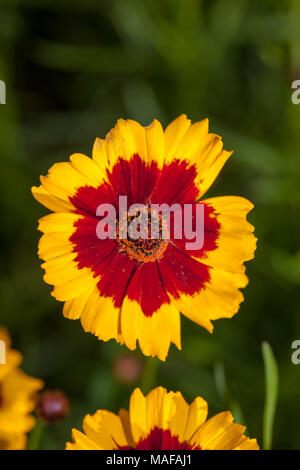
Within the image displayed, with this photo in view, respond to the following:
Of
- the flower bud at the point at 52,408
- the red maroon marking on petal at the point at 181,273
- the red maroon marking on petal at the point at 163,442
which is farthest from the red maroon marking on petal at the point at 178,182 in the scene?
the flower bud at the point at 52,408

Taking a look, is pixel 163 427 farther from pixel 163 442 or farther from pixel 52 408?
pixel 52 408

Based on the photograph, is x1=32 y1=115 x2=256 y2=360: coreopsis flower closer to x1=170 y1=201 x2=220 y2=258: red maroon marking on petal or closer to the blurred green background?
x1=170 y1=201 x2=220 y2=258: red maroon marking on petal

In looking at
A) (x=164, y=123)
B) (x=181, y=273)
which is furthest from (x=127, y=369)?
(x=164, y=123)

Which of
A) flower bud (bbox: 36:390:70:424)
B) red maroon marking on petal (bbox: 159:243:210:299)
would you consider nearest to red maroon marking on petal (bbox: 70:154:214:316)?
red maroon marking on petal (bbox: 159:243:210:299)

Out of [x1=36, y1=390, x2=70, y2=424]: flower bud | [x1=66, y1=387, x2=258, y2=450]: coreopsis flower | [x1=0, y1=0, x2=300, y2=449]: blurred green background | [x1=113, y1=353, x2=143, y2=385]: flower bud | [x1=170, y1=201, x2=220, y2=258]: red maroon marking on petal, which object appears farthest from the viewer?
[x1=0, y1=0, x2=300, y2=449]: blurred green background

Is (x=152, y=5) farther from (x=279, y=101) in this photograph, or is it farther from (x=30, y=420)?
(x=30, y=420)

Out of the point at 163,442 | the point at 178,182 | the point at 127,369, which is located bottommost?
the point at 163,442

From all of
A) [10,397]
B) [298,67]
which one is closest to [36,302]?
[10,397]
